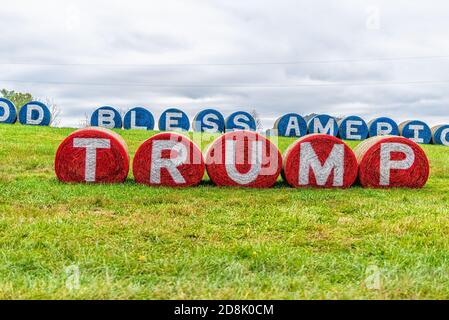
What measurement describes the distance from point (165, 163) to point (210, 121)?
1844cm

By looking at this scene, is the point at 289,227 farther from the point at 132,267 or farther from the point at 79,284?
the point at 79,284

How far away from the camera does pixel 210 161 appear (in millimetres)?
10578

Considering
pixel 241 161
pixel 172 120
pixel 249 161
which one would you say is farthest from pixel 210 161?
pixel 172 120

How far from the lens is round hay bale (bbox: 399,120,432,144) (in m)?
29.4

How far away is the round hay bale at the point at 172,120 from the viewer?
28.6 metres

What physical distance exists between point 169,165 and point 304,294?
679 centimetres

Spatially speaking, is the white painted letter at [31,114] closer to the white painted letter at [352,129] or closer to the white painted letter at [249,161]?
the white painted letter at [352,129]

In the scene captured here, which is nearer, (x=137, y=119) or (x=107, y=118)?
(x=107, y=118)

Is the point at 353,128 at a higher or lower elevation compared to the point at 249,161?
higher

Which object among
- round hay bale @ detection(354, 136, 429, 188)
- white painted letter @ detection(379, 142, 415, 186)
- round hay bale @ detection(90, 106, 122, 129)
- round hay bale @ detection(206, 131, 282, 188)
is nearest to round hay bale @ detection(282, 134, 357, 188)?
round hay bale @ detection(206, 131, 282, 188)

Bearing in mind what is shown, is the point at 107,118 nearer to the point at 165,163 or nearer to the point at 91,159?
the point at 91,159

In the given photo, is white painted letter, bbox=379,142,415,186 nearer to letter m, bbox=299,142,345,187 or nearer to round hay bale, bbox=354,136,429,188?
round hay bale, bbox=354,136,429,188

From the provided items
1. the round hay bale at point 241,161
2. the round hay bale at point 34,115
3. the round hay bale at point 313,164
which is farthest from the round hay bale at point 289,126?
the round hay bale at point 241,161
